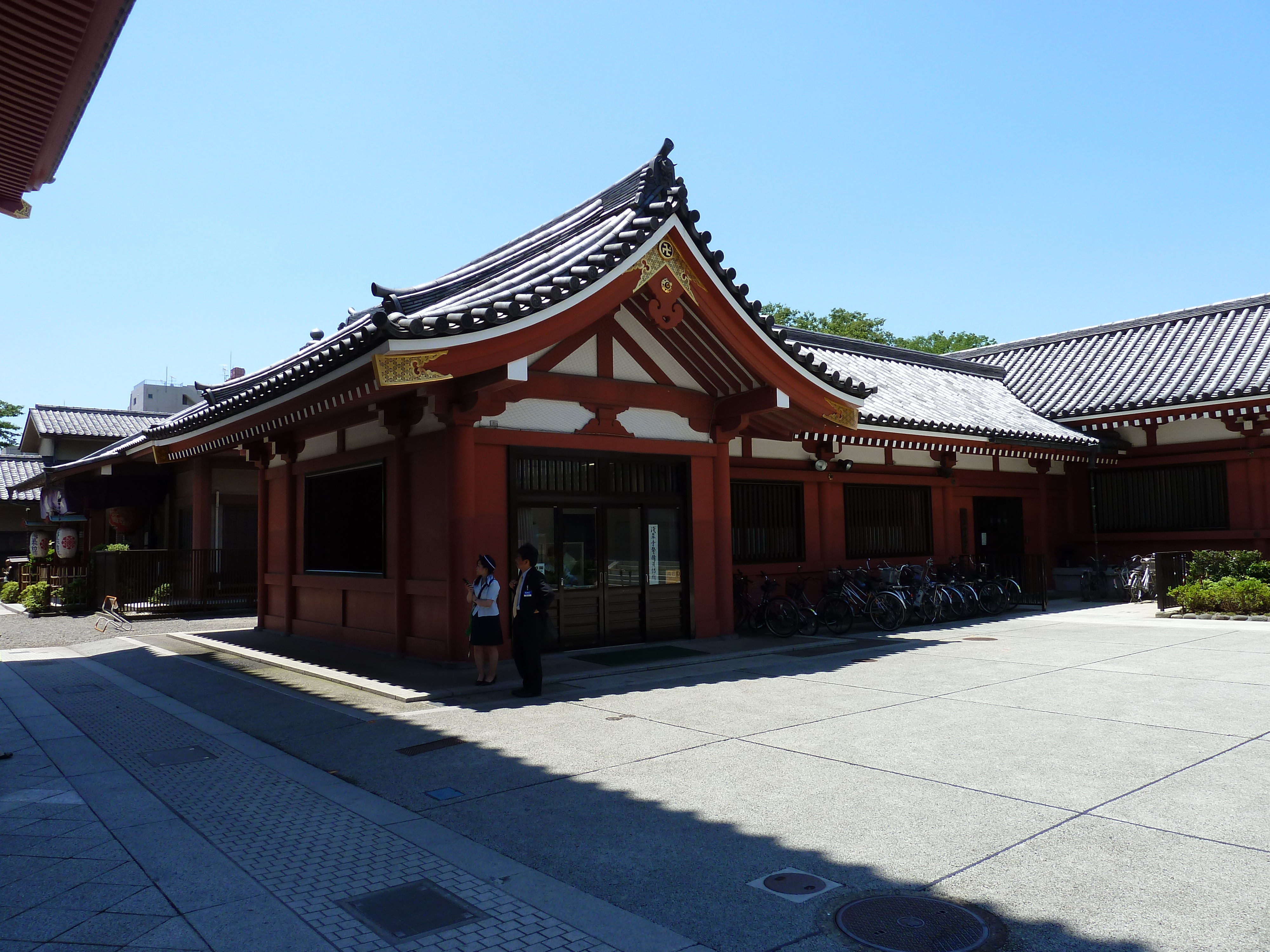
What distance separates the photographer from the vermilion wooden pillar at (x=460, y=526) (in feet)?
35.2

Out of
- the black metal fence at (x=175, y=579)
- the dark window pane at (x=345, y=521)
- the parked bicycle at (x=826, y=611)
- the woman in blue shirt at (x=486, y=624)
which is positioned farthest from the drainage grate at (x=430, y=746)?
the black metal fence at (x=175, y=579)

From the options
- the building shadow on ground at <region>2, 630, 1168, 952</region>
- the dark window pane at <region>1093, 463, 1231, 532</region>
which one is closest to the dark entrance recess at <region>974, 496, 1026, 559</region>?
the dark window pane at <region>1093, 463, 1231, 532</region>

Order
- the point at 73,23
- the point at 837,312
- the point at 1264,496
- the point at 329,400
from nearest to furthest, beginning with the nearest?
the point at 73,23 → the point at 329,400 → the point at 1264,496 → the point at 837,312

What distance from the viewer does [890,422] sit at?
52.4 feet

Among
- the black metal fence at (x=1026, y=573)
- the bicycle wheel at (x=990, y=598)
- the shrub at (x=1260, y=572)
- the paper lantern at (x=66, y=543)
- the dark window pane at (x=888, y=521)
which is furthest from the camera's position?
the paper lantern at (x=66, y=543)

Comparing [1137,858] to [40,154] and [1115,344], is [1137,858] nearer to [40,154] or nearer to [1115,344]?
[40,154]

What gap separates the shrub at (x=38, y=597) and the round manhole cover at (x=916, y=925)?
23395 millimetres

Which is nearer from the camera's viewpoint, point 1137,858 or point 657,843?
point 1137,858

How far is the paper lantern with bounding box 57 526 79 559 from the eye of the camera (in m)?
22.2

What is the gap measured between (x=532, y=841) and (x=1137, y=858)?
3283 mm

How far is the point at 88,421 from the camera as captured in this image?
108ft

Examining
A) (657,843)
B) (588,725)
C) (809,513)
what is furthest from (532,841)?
(809,513)

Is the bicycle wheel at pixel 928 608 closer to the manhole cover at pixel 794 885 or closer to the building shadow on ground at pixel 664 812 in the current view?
the building shadow on ground at pixel 664 812

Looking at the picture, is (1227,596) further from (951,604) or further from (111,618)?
(111,618)
